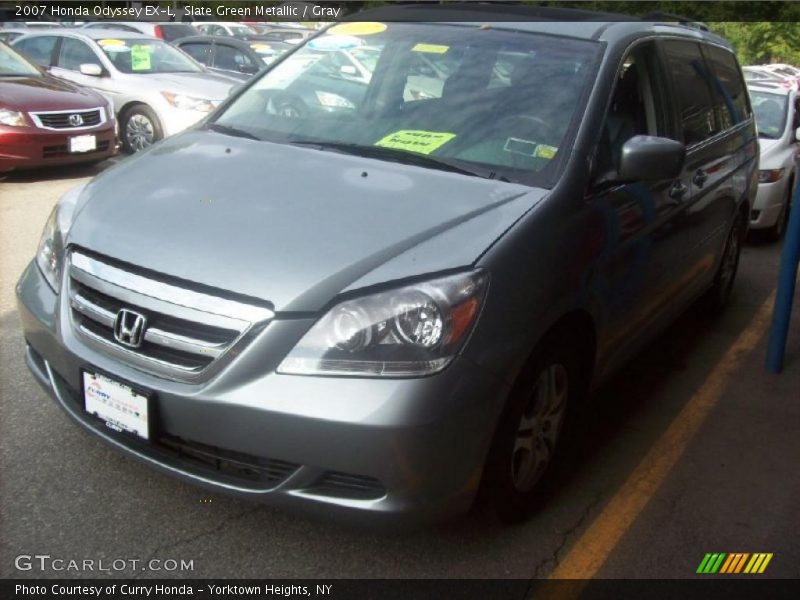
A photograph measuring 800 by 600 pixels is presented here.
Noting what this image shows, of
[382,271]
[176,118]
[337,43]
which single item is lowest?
[176,118]

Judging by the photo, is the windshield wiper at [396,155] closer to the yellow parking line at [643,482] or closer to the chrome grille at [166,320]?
the chrome grille at [166,320]

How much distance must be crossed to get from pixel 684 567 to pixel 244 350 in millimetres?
1642

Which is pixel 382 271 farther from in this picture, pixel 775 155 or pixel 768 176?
pixel 775 155

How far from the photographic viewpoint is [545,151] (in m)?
3.19

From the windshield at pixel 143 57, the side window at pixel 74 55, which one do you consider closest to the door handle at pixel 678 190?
the windshield at pixel 143 57

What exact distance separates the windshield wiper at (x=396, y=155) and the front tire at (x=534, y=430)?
26.6 inches

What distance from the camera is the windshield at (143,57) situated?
34.3ft

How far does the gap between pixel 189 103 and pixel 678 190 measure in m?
7.05

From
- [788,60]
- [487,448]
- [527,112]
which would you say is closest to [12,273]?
[527,112]

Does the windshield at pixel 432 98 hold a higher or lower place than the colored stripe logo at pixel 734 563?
higher

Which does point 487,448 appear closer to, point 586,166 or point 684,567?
point 684,567

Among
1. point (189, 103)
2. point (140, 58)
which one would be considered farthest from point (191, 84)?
point (140, 58)

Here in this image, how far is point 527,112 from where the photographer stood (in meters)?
3.34

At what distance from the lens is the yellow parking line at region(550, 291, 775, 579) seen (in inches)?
114
